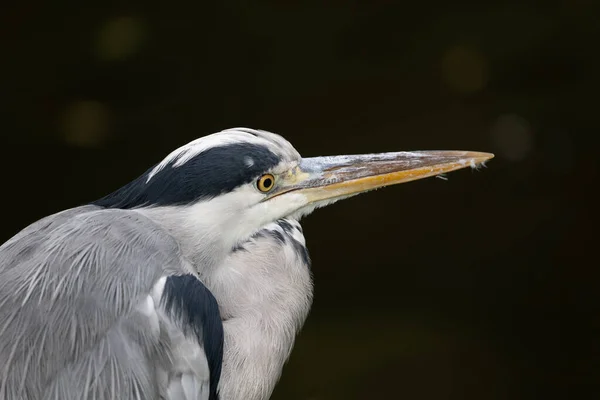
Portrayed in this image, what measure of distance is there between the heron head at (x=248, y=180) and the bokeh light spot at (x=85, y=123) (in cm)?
187

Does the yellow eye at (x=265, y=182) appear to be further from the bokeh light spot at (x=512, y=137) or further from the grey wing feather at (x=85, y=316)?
the bokeh light spot at (x=512, y=137)

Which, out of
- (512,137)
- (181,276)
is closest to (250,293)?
(181,276)

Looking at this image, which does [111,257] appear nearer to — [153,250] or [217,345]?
[153,250]

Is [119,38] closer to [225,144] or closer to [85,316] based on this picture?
[225,144]

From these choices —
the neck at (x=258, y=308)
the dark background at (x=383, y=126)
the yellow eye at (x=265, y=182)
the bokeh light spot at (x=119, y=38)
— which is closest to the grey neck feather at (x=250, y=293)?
the neck at (x=258, y=308)

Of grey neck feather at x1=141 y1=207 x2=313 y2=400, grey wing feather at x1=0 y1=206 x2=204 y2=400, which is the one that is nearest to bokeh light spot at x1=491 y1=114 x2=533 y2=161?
grey neck feather at x1=141 y1=207 x2=313 y2=400

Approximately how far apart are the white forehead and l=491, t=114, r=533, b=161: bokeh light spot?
2015mm

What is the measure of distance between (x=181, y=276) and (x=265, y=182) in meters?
0.30

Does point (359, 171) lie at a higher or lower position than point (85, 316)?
higher

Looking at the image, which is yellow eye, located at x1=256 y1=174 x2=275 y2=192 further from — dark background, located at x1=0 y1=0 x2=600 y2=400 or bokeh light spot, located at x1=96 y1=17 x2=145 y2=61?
bokeh light spot, located at x1=96 y1=17 x2=145 y2=61

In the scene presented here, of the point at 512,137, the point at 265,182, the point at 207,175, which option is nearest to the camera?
the point at 207,175

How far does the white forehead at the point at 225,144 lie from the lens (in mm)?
1796

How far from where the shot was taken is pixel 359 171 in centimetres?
199

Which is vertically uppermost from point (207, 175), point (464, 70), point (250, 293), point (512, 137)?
point (207, 175)
